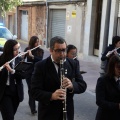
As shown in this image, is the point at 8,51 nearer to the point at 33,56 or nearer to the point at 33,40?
the point at 33,56

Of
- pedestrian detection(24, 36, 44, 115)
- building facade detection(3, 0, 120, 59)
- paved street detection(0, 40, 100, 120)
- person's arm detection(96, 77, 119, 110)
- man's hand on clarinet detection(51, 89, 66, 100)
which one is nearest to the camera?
man's hand on clarinet detection(51, 89, 66, 100)

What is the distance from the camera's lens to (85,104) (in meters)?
7.75

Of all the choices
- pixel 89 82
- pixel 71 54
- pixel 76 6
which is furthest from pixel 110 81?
pixel 76 6

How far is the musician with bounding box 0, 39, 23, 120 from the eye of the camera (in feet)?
15.5

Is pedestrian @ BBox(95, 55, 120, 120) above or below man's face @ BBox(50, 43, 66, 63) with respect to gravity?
below

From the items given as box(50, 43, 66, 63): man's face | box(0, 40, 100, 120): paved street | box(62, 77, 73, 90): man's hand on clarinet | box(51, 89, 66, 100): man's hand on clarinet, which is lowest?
box(0, 40, 100, 120): paved street

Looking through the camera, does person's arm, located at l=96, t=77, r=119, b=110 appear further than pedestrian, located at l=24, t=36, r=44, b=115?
No

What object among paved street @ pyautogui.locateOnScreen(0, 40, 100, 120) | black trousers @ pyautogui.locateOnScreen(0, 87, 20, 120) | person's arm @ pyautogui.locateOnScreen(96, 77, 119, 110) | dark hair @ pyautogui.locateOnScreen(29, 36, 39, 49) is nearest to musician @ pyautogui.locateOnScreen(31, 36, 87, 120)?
person's arm @ pyautogui.locateOnScreen(96, 77, 119, 110)

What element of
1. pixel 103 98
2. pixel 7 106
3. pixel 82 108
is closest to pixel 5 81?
pixel 7 106

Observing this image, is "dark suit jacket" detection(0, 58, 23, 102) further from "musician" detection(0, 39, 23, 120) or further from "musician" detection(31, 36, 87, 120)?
"musician" detection(31, 36, 87, 120)

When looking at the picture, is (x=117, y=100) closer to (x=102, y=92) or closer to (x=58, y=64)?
(x=102, y=92)

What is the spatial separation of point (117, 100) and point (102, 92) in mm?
224

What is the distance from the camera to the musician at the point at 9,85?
15.5 feet

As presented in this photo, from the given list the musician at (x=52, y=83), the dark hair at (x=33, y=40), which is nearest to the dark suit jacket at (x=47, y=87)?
the musician at (x=52, y=83)
